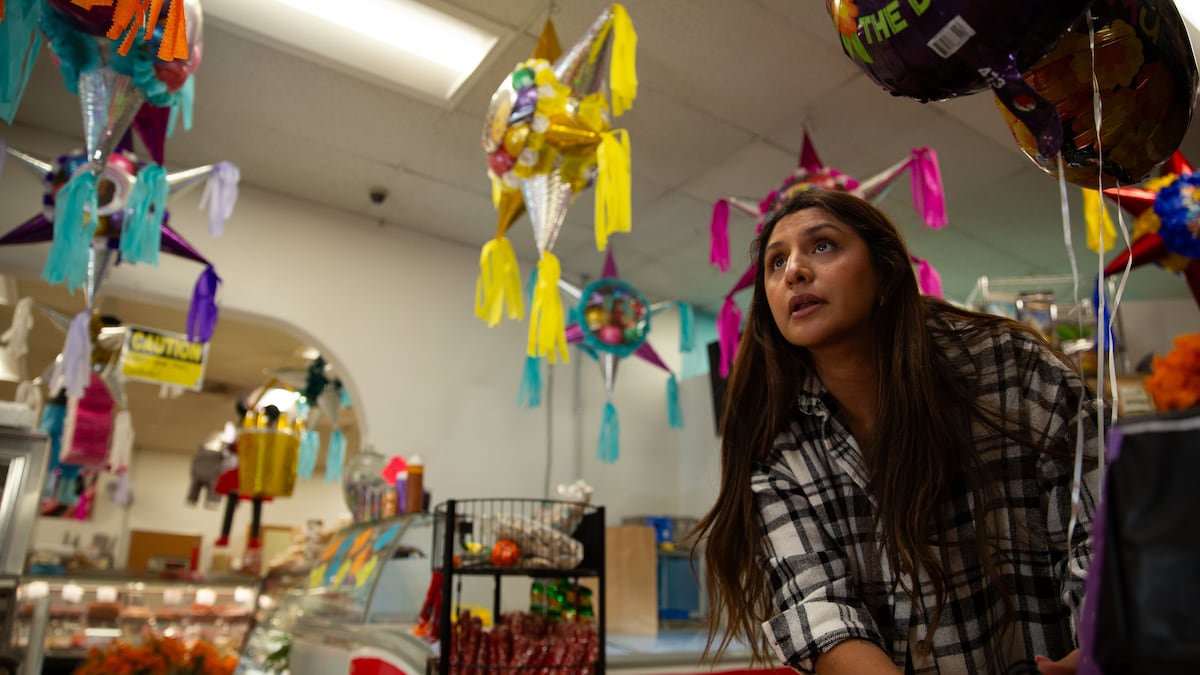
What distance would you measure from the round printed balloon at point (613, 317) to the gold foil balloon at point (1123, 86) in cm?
289

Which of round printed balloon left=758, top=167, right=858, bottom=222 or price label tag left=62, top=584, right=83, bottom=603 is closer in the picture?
round printed balloon left=758, top=167, right=858, bottom=222

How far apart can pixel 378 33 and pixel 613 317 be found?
1719 millimetres

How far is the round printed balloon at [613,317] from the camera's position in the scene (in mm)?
4078

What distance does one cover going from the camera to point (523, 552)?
2180mm

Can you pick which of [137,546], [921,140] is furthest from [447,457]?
[137,546]

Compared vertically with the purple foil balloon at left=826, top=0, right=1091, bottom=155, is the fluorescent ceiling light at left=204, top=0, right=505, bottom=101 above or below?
above

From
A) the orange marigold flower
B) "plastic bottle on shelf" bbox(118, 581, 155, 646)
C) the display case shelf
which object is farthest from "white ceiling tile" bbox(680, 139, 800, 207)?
"plastic bottle on shelf" bbox(118, 581, 155, 646)

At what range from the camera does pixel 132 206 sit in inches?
114

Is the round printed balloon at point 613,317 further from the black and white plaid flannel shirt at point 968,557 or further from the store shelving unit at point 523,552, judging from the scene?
the black and white plaid flannel shirt at point 968,557

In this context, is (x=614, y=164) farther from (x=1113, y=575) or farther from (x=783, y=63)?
(x=1113, y=575)

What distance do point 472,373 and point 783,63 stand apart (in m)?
2.81

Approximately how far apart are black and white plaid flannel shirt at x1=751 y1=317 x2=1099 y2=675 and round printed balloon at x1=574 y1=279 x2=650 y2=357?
9.40 ft

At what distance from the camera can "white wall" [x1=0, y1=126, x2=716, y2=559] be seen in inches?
173

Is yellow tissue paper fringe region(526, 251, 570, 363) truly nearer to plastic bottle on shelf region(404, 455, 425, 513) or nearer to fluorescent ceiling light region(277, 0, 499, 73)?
plastic bottle on shelf region(404, 455, 425, 513)
